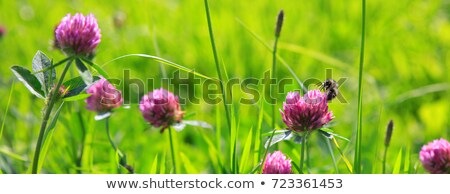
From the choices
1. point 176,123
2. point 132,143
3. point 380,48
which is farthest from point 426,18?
point 176,123

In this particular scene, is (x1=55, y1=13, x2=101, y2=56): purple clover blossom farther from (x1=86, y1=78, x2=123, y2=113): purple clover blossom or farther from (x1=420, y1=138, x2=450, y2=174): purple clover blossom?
(x1=420, y1=138, x2=450, y2=174): purple clover blossom

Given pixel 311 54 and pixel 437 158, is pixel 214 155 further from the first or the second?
pixel 311 54

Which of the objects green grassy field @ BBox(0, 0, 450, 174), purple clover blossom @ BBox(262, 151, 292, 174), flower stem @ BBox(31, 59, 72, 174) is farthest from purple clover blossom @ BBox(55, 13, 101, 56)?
green grassy field @ BBox(0, 0, 450, 174)

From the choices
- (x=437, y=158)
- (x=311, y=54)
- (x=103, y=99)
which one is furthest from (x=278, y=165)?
(x=311, y=54)

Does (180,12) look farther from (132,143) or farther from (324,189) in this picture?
(324,189)

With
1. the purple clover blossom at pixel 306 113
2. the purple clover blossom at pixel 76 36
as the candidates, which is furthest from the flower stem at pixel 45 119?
the purple clover blossom at pixel 306 113

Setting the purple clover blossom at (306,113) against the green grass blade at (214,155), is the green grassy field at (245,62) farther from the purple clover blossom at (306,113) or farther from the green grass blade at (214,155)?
the purple clover blossom at (306,113)
